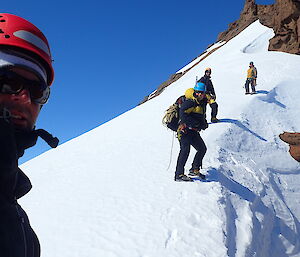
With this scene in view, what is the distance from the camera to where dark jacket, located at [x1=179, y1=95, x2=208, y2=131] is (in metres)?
6.21

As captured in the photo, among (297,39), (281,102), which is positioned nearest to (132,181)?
(281,102)

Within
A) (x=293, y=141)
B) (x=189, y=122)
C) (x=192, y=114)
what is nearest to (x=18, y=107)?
(x=189, y=122)

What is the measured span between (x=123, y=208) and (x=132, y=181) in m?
1.27

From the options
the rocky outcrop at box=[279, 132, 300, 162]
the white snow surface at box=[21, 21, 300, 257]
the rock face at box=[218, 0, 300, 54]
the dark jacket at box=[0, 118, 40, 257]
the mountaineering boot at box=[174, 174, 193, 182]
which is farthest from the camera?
the rock face at box=[218, 0, 300, 54]

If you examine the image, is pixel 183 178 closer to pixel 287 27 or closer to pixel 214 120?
pixel 214 120

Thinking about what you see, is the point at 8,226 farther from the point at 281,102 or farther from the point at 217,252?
the point at 281,102

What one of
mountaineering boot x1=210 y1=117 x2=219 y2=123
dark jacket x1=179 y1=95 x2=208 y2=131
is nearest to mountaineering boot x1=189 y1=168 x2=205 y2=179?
dark jacket x1=179 y1=95 x2=208 y2=131

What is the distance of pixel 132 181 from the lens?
674 cm

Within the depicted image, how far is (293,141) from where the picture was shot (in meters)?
9.73

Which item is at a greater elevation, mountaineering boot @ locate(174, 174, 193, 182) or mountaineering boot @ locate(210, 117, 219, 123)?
mountaineering boot @ locate(210, 117, 219, 123)

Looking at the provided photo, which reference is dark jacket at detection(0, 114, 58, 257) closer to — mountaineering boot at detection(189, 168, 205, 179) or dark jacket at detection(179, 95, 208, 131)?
dark jacket at detection(179, 95, 208, 131)

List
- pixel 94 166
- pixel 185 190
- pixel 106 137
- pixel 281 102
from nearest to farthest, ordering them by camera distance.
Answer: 1. pixel 185 190
2. pixel 94 166
3. pixel 106 137
4. pixel 281 102

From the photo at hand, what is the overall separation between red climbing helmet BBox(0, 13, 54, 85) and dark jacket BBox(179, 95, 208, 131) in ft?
16.5

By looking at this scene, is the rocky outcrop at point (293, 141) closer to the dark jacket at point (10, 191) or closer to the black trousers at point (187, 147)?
the black trousers at point (187, 147)
